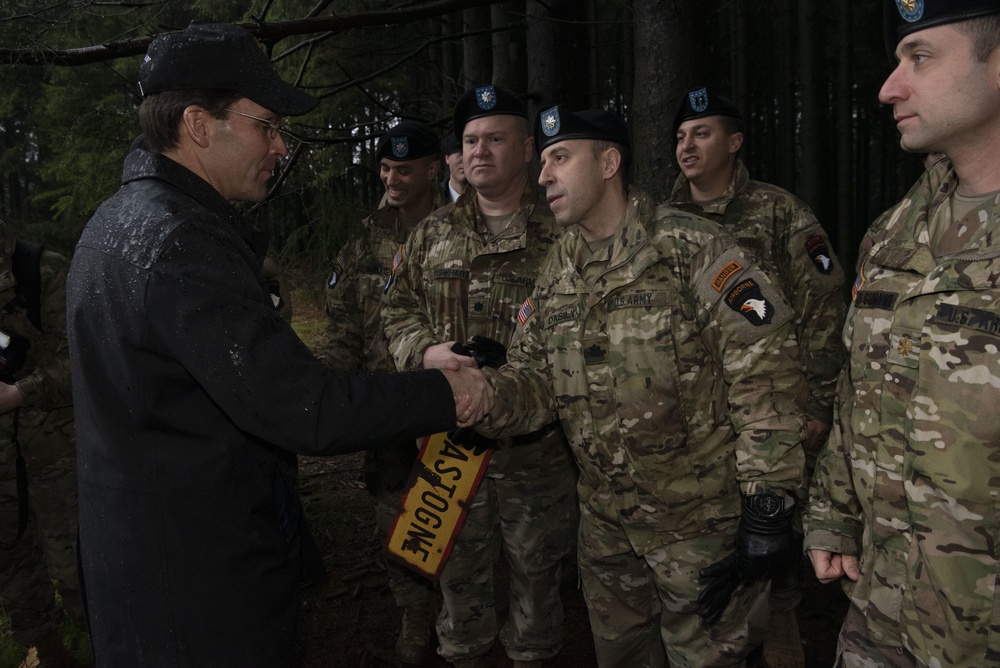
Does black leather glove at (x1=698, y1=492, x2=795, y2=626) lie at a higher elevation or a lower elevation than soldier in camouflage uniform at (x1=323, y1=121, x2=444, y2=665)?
lower

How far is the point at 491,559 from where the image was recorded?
13.0 feet

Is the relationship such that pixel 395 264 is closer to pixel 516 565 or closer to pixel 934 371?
pixel 516 565

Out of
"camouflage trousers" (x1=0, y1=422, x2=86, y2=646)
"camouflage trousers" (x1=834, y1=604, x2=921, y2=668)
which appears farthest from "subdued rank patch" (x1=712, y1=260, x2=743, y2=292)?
"camouflage trousers" (x1=0, y1=422, x2=86, y2=646)

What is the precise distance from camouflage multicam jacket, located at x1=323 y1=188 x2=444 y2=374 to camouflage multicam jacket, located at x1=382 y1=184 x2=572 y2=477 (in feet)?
2.16

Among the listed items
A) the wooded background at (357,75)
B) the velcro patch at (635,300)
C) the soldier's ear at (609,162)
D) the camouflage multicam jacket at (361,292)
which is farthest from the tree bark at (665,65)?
the velcro patch at (635,300)

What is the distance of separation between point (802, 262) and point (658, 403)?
5.87 ft

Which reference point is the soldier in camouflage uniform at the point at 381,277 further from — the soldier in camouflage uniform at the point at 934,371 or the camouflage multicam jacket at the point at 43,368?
the soldier in camouflage uniform at the point at 934,371

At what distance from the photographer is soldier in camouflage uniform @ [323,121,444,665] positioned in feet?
15.0

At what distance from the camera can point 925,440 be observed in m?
1.85

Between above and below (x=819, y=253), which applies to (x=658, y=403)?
below

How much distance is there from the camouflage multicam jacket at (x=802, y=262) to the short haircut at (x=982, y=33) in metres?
2.09

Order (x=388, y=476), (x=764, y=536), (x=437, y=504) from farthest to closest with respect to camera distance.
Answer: (x=388, y=476)
(x=437, y=504)
(x=764, y=536)

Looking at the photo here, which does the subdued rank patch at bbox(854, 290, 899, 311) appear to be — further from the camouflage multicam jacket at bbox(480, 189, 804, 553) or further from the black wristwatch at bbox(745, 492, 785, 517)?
the black wristwatch at bbox(745, 492, 785, 517)

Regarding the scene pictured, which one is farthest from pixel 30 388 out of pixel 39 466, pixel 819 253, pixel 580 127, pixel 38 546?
pixel 819 253
